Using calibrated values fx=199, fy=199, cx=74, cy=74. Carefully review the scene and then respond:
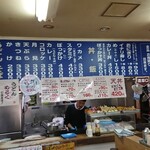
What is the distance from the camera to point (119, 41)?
10.4ft

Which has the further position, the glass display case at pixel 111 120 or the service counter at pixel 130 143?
the glass display case at pixel 111 120

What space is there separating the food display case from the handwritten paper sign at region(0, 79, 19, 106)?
3.68 feet

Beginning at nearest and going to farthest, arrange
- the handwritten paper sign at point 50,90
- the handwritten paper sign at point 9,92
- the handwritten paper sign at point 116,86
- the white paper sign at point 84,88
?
the handwritten paper sign at point 9,92, the handwritten paper sign at point 50,90, the white paper sign at point 84,88, the handwritten paper sign at point 116,86

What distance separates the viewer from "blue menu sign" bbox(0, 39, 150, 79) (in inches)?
111

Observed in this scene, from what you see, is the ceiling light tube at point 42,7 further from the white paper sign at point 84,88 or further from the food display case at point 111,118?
the food display case at point 111,118

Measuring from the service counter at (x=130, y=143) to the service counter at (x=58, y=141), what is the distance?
1.34 ft

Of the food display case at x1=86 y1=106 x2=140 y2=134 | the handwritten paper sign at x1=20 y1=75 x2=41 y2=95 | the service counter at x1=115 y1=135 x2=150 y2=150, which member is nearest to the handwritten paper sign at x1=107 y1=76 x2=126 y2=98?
the food display case at x1=86 y1=106 x2=140 y2=134

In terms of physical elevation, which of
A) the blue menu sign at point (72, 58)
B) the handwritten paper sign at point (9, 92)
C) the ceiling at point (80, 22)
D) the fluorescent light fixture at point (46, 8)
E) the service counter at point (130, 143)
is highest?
the ceiling at point (80, 22)

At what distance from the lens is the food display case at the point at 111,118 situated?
300cm

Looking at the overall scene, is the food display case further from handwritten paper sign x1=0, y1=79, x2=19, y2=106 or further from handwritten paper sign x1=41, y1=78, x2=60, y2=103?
handwritten paper sign x1=0, y1=79, x2=19, y2=106

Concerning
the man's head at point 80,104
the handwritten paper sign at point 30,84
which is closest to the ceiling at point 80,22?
the handwritten paper sign at point 30,84

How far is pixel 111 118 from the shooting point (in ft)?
10.2

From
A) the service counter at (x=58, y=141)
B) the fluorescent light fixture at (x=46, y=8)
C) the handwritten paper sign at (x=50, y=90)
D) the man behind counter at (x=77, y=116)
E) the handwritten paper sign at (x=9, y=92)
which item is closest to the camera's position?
the fluorescent light fixture at (x=46, y=8)

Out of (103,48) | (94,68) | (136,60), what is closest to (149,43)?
(136,60)
